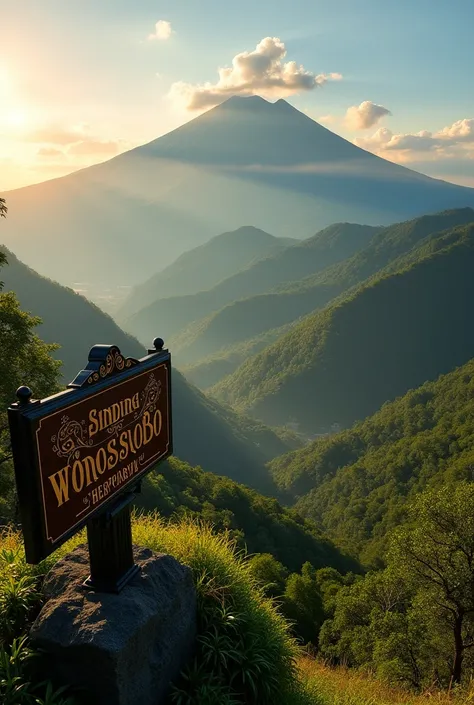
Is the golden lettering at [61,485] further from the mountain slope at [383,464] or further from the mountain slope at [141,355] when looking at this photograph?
the mountain slope at [141,355]

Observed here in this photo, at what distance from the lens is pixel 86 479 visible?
5578mm

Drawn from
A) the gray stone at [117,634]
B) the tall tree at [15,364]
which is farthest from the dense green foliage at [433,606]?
the tall tree at [15,364]

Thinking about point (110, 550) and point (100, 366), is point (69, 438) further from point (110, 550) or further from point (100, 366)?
point (110, 550)

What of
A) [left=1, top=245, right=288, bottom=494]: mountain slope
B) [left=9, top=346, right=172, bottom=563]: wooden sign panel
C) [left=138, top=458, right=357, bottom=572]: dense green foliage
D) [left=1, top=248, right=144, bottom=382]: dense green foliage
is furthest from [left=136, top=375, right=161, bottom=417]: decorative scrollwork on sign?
[left=1, top=248, right=144, bottom=382]: dense green foliage

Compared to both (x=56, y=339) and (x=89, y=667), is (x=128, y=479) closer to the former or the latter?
(x=89, y=667)

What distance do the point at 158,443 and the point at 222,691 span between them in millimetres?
3602

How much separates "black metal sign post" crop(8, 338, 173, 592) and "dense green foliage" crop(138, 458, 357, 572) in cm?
3637

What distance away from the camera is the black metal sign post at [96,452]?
4.80m

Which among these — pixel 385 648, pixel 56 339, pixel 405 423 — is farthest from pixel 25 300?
pixel 385 648

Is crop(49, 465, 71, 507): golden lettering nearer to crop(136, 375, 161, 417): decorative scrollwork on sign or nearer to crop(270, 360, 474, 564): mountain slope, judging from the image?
crop(136, 375, 161, 417): decorative scrollwork on sign

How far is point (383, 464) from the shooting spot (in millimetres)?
100062

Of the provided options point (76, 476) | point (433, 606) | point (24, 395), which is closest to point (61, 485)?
point (76, 476)

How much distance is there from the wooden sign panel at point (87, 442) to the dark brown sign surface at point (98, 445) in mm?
11

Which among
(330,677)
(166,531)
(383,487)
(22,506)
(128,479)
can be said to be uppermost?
(22,506)
